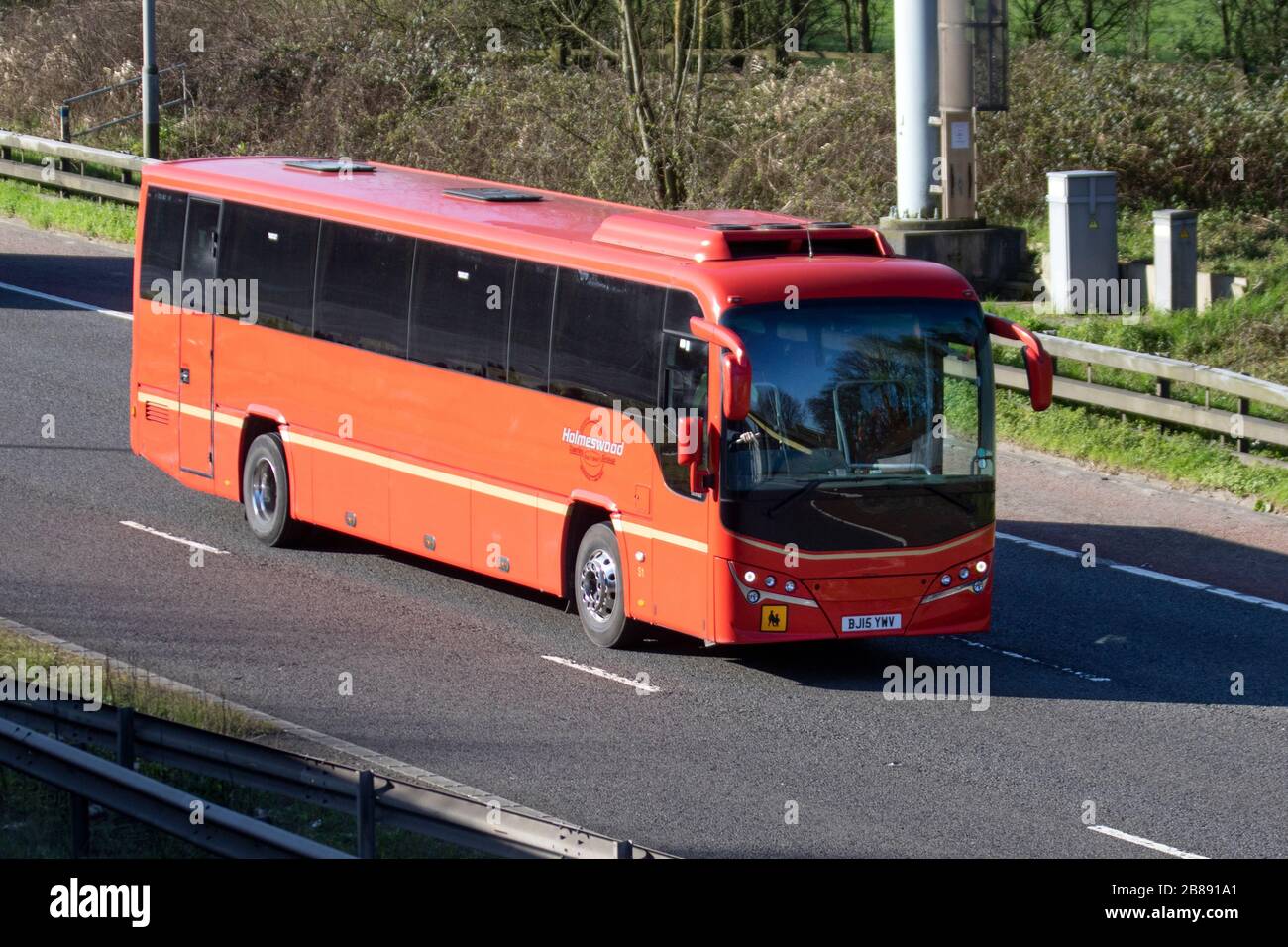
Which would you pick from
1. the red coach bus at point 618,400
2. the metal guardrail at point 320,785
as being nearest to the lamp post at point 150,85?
the red coach bus at point 618,400

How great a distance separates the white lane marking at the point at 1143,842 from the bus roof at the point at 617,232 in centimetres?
418

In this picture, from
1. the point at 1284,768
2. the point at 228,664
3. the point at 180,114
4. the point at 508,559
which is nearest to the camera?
the point at 1284,768

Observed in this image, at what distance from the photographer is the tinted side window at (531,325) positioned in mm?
14516

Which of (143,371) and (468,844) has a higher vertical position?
(143,371)

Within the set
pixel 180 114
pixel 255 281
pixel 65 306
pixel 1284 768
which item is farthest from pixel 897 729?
pixel 180 114

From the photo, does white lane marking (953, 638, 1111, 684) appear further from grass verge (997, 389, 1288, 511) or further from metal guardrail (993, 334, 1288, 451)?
grass verge (997, 389, 1288, 511)

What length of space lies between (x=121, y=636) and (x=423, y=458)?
8.88ft

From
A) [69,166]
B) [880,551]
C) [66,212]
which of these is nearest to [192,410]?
[880,551]

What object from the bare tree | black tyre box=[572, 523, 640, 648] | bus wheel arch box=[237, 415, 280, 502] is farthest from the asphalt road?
the bare tree

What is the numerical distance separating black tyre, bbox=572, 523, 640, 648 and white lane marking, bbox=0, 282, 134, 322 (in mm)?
13026

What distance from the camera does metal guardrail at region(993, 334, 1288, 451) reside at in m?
19.3

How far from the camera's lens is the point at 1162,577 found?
1623 cm

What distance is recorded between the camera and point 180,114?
39500 millimetres

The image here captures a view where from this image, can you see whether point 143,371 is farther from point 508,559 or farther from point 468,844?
point 468,844
